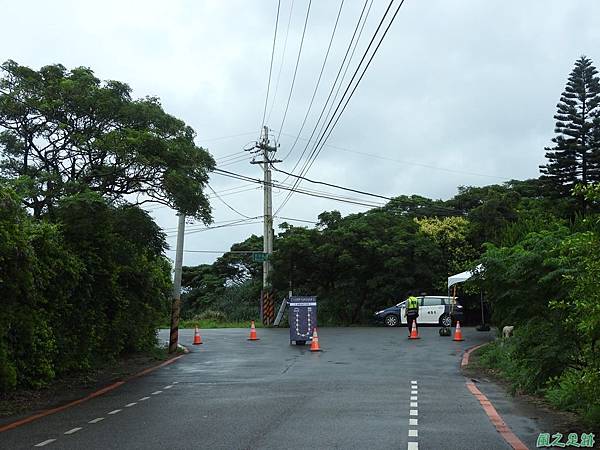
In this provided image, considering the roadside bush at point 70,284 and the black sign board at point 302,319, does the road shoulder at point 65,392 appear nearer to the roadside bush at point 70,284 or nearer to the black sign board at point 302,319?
the roadside bush at point 70,284

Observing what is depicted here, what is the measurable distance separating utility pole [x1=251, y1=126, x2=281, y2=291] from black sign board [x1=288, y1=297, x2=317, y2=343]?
16.6 metres

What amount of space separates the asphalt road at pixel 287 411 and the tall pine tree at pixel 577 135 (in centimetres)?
2452

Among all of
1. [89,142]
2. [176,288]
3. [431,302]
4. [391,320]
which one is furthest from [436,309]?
[89,142]

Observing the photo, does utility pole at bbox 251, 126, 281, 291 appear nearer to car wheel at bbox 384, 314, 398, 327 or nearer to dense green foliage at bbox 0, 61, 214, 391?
car wheel at bbox 384, 314, 398, 327

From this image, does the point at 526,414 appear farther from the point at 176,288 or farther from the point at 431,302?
the point at 431,302

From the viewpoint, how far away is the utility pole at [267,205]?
1599 inches

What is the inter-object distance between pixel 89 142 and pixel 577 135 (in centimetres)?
3136

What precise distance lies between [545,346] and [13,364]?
8.62m

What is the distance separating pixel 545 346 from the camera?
928cm

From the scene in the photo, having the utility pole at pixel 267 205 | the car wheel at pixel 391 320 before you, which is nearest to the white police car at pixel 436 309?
the car wheel at pixel 391 320

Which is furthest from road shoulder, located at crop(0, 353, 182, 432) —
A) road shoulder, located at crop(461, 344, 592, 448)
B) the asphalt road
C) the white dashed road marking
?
road shoulder, located at crop(461, 344, 592, 448)

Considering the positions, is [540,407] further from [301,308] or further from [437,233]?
[437,233]

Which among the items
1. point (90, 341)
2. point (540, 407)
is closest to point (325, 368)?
point (90, 341)

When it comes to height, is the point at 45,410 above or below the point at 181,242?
below
